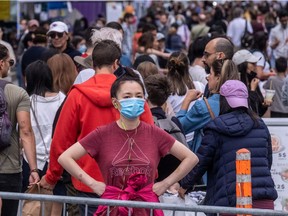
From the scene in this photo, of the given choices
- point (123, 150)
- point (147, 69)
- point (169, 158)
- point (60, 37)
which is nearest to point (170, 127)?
point (169, 158)

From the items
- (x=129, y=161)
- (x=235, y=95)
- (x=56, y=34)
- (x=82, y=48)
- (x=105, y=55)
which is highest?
(x=56, y=34)

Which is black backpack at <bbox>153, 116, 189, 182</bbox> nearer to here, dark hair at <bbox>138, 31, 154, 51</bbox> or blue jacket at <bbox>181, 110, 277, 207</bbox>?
blue jacket at <bbox>181, 110, 277, 207</bbox>

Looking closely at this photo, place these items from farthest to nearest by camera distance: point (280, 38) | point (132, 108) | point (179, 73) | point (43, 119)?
point (280, 38), point (179, 73), point (43, 119), point (132, 108)

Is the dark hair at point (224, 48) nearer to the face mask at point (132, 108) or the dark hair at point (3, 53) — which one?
the dark hair at point (3, 53)

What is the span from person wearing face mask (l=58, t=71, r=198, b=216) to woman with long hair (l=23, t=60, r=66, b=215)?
2484 millimetres

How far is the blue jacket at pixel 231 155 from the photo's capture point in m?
7.64

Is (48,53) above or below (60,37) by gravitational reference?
below

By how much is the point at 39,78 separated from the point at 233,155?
2.66 meters

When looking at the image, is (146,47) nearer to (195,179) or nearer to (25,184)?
(25,184)

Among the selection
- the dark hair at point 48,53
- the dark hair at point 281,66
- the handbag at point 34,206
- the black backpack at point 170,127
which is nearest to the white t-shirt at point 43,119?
the handbag at point 34,206

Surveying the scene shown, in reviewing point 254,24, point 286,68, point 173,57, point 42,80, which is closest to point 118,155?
point 42,80

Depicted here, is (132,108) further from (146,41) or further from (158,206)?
(146,41)

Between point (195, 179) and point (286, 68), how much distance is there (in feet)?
19.8

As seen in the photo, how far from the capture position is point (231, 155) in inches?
303
